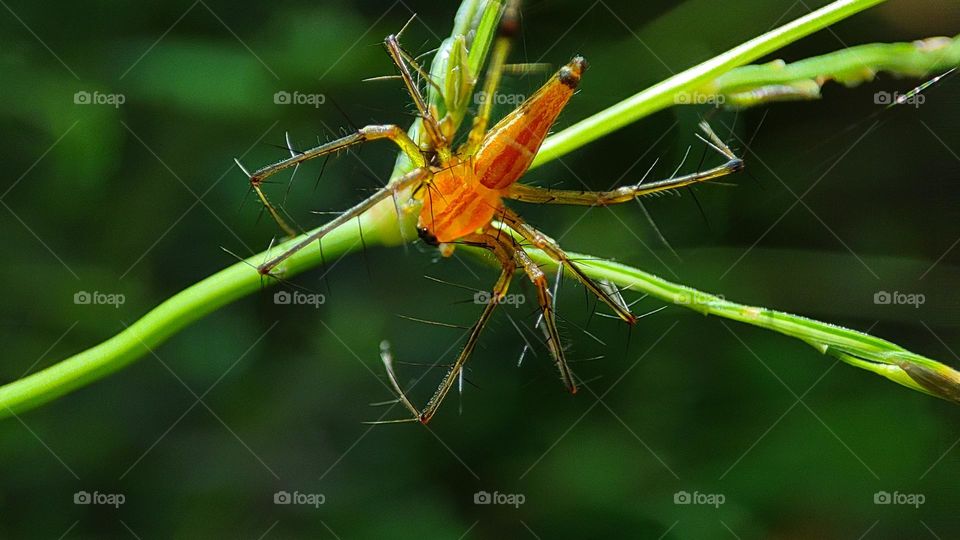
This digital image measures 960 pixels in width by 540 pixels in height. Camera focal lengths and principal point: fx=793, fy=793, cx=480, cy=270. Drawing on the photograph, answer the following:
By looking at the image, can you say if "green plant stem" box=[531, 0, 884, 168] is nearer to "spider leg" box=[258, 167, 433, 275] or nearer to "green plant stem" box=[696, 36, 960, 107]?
"green plant stem" box=[696, 36, 960, 107]

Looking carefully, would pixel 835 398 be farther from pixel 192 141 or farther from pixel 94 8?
pixel 94 8

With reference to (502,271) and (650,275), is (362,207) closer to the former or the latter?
(502,271)

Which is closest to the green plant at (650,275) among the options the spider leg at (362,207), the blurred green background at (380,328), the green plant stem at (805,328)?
the green plant stem at (805,328)

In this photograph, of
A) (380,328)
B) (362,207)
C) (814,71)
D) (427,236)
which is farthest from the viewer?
(380,328)

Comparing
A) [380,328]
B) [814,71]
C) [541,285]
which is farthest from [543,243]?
[380,328]

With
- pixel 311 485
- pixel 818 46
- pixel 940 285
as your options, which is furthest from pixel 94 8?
pixel 940 285

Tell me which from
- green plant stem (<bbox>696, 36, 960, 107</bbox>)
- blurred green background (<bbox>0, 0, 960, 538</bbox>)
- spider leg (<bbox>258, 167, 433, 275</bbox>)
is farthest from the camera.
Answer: blurred green background (<bbox>0, 0, 960, 538</bbox>)

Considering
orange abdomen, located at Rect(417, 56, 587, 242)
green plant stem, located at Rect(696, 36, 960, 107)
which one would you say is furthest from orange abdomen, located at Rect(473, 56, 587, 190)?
green plant stem, located at Rect(696, 36, 960, 107)
